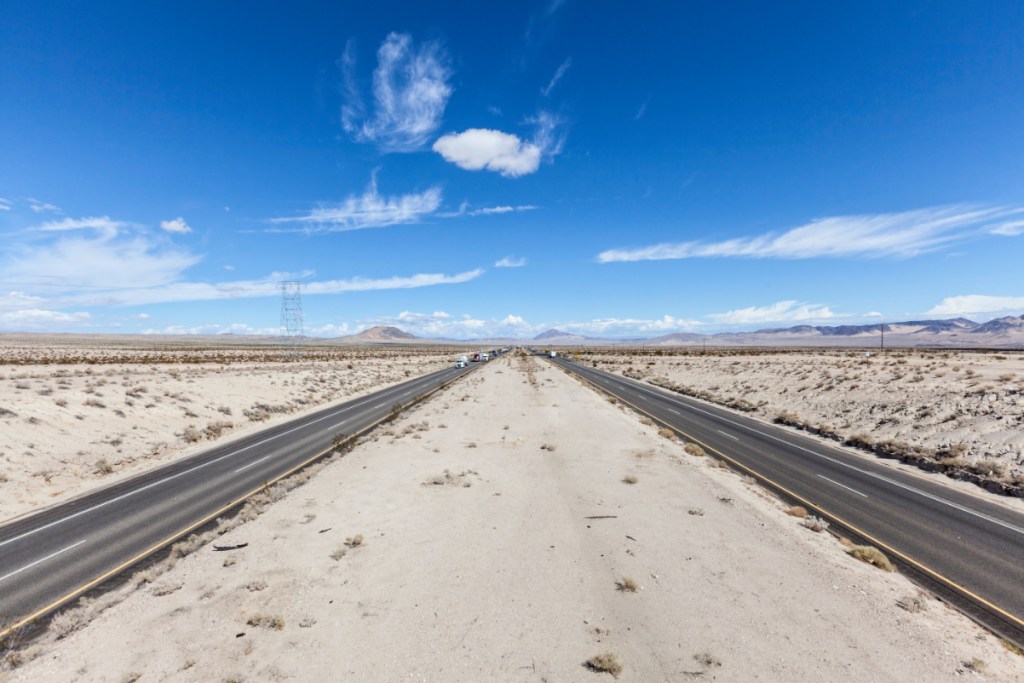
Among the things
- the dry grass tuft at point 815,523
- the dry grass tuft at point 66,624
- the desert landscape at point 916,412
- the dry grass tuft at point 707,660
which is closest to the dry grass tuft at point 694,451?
the dry grass tuft at point 815,523

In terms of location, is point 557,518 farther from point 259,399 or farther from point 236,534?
point 259,399

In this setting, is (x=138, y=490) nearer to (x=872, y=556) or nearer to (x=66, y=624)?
(x=66, y=624)

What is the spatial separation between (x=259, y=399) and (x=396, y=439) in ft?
71.7

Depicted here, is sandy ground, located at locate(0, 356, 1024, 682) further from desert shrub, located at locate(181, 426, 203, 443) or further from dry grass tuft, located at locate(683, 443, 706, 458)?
desert shrub, located at locate(181, 426, 203, 443)

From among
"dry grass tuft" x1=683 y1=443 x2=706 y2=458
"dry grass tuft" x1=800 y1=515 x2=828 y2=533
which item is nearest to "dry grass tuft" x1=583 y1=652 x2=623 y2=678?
"dry grass tuft" x1=800 y1=515 x2=828 y2=533

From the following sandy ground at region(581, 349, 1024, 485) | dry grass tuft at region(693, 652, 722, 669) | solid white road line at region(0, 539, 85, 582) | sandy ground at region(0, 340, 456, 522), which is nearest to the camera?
dry grass tuft at region(693, 652, 722, 669)

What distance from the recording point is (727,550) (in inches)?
446

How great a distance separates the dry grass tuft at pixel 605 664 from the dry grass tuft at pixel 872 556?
25.9 ft

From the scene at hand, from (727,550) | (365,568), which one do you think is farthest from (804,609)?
(365,568)

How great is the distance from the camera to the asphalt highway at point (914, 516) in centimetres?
969

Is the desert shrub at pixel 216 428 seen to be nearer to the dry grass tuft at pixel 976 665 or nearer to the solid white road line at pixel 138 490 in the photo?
the solid white road line at pixel 138 490

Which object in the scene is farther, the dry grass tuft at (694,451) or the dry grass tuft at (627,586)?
the dry grass tuft at (694,451)

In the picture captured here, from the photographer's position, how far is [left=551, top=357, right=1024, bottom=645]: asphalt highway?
969 centimetres

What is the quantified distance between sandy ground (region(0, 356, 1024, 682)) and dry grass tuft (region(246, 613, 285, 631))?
0.04 m
